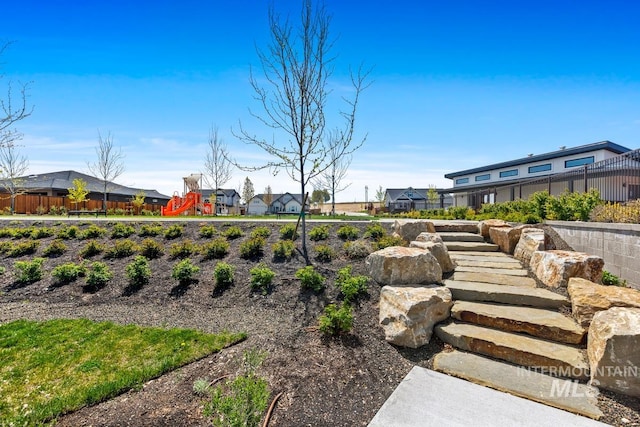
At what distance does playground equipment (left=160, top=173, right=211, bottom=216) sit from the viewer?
26.4m

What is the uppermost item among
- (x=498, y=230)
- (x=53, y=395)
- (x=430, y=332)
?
(x=498, y=230)

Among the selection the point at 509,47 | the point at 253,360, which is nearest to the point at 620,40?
the point at 509,47

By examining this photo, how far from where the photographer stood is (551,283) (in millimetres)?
4172

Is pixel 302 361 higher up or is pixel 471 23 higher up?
pixel 471 23

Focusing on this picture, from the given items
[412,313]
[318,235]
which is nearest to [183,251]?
[318,235]

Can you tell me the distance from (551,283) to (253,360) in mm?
4088

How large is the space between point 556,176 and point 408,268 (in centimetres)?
611

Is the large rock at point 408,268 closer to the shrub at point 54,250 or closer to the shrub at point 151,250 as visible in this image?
the shrub at point 151,250

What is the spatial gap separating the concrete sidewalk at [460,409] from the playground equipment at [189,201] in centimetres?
2609

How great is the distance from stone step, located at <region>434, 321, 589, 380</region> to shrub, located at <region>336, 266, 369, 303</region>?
1161mm

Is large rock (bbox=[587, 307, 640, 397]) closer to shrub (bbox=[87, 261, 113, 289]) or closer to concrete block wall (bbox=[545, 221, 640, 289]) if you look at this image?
concrete block wall (bbox=[545, 221, 640, 289])

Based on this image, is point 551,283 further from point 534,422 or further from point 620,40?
point 620,40

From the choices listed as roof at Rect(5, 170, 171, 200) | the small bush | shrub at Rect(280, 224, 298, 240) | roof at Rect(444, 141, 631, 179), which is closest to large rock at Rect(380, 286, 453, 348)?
shrub at Rect(280, 224, 298, 240)

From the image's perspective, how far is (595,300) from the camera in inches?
127
